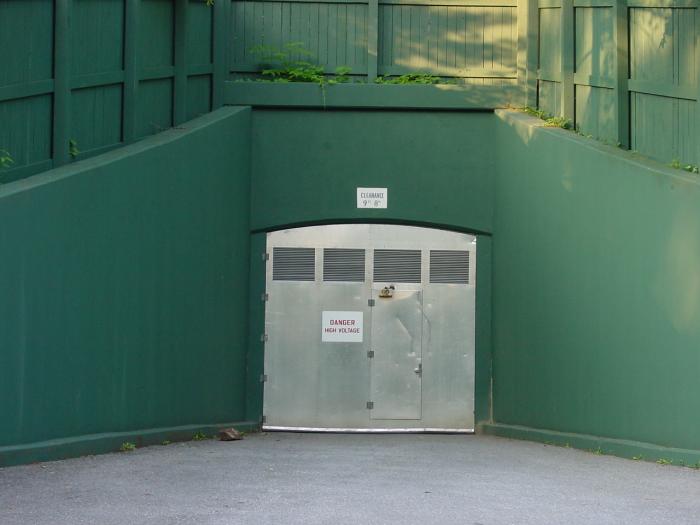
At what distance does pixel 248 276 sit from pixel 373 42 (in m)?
3.41

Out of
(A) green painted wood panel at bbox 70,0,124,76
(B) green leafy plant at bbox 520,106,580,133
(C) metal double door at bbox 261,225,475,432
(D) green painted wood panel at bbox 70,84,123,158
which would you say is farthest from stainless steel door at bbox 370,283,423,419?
(A) green painted wood panel at bbox 70,0,124,76

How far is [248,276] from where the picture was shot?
1460cm

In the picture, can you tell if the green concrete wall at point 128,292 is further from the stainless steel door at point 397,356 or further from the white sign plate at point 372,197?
the stainless steel door at point 397,356

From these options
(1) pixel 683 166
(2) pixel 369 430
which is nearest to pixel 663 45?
(1) pixel 683 166

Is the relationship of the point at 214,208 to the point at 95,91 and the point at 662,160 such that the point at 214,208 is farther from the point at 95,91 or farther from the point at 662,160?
Result: the point at 662,160

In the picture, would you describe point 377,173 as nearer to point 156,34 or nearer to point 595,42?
point 156,34

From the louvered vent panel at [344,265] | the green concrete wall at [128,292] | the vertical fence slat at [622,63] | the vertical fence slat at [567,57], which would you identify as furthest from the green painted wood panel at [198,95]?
the vertical fence slat at [622,63]

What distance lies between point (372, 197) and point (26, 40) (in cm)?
569

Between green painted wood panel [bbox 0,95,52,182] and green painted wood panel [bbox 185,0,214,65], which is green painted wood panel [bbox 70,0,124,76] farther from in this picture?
green painted wood panel [bbox 185,0,214,65]

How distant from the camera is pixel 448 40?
1477cm

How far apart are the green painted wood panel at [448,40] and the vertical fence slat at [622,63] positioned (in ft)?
10.6

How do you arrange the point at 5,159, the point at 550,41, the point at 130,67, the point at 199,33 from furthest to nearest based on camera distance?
the point at 199,33, the point at 550,41, the point at 130,67, the point at 5,159

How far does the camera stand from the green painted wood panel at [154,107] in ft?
41.4

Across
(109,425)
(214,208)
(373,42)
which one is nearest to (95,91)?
(214,208)
